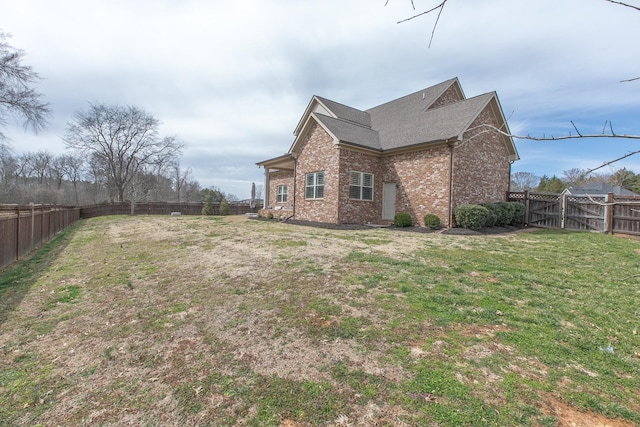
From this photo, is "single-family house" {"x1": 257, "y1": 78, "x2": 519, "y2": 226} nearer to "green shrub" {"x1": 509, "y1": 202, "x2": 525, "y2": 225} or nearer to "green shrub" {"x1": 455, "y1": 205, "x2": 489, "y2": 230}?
"green shrub" {"x1": 455, "y1": 205, "x2": 489, "y2": 230}

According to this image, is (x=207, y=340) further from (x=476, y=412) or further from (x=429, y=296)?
(x=429, y=296)

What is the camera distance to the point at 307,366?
2734 mm

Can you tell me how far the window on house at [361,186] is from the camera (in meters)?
14.1

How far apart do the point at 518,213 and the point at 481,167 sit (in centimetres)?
287

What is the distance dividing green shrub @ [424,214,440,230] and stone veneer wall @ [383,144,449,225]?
0.33 metres

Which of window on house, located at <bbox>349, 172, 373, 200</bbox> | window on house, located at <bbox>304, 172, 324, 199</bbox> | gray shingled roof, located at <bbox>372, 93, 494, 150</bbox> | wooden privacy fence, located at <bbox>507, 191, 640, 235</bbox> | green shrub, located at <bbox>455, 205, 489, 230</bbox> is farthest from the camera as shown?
window on house, located at <bbox>304, 172, 324, 199</bbox>

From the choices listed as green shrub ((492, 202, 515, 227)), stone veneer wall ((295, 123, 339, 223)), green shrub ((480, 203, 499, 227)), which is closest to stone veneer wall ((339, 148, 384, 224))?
stone veneer wall ((295, 123, 339, 223))

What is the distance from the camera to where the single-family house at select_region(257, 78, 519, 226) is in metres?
12.8

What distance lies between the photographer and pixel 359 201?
14.4 m

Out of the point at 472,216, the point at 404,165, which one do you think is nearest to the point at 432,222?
the point at 472,216

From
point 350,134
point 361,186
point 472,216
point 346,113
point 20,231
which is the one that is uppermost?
point 346,113

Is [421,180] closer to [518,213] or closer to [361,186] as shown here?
[361,186]

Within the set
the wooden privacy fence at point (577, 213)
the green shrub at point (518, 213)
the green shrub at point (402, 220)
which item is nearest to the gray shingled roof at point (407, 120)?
the green shrub at point (402, 220)

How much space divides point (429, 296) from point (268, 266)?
3.28 meters
